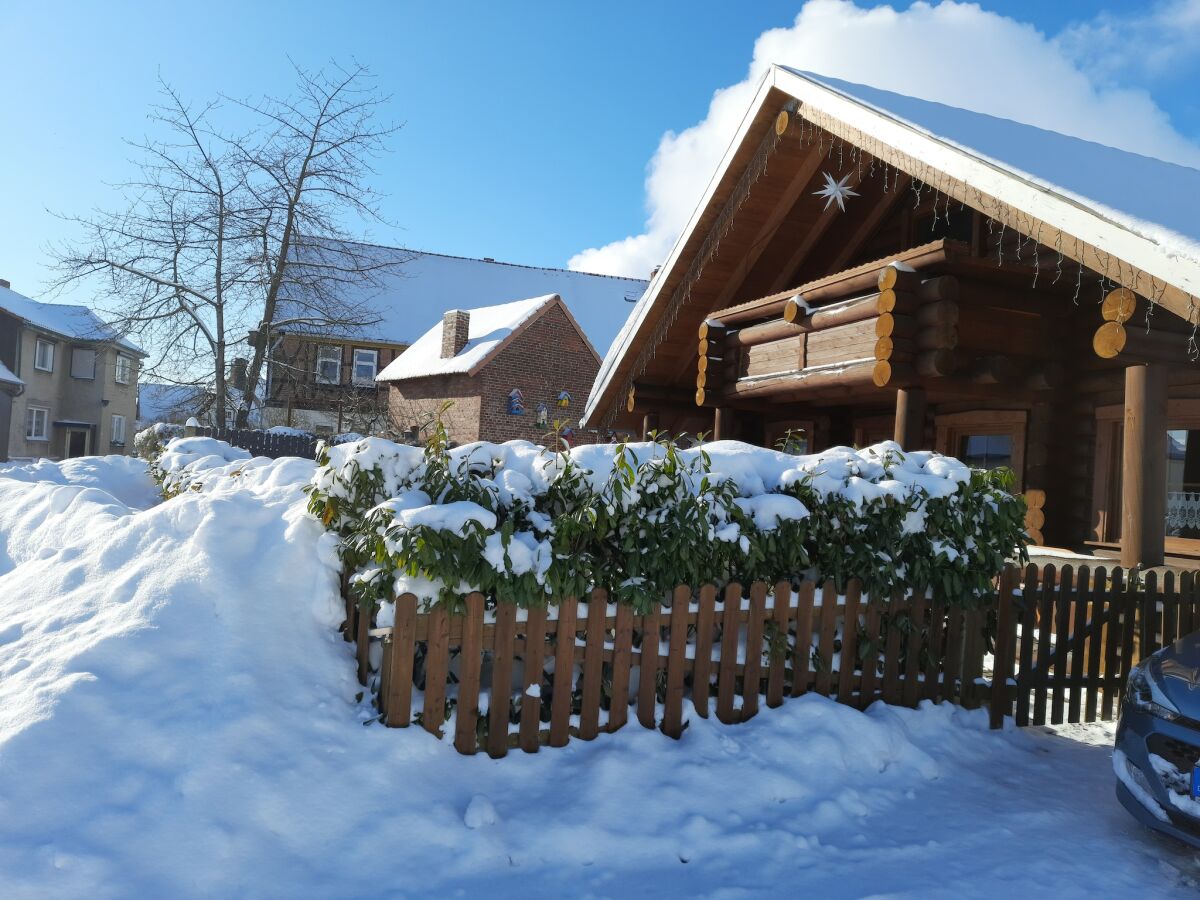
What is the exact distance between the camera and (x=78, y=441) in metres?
40.4

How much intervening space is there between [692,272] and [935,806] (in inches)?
323

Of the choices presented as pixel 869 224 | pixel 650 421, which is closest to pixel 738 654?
pixel 869 224

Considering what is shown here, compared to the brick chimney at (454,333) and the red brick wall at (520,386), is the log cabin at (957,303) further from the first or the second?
the brick chimney at (454,333)

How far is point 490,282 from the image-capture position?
40.9 meters

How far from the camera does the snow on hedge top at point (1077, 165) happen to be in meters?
5.16

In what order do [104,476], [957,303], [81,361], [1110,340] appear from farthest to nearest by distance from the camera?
[81,361] < [104,476] < [957,303] < [1110,340]

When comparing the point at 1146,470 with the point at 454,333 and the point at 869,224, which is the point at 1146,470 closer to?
the point at 869,224

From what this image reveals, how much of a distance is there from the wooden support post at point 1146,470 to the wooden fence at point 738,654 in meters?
0.46

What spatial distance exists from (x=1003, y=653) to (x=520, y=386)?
25977 millimetres

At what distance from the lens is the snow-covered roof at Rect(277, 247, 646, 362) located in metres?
38.7

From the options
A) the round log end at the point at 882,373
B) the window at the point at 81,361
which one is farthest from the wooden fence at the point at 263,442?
the window at the point at 81,361

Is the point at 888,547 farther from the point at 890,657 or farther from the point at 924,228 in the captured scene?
the point at 924,228

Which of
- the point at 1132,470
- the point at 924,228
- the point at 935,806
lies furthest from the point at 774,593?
the point at 924,228

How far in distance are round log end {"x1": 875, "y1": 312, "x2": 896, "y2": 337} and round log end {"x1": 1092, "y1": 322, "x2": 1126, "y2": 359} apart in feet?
5.94
